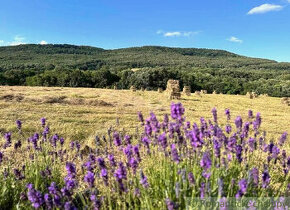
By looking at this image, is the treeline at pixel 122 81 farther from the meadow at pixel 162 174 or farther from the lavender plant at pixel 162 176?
the lavender plant at pixel 162 176

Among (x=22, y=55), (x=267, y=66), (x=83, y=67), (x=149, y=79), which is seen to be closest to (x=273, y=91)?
(x=149, y=79)

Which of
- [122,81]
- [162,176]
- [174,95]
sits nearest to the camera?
[162,176]

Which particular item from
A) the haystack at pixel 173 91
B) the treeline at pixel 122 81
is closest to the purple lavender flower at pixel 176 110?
the haystack at pixel 173 91

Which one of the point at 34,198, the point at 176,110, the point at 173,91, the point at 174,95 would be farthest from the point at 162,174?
the point at 173,91

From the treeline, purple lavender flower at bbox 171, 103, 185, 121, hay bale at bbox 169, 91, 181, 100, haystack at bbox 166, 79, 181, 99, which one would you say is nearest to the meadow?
purple lavender flower at bbox 171, 103, 185, 121

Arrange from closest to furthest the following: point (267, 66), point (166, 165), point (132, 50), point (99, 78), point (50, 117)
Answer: point (166, 165)
point (50, 117)
point (99, 78)
point (267, 66)
point (132, 50)

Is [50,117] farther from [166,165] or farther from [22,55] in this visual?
[22,55]

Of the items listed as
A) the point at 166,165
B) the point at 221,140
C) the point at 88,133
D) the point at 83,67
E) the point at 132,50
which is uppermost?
the point at 132,50

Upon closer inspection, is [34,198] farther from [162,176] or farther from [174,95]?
[174,95]

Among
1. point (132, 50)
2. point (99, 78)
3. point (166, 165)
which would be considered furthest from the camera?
point (132, 50)

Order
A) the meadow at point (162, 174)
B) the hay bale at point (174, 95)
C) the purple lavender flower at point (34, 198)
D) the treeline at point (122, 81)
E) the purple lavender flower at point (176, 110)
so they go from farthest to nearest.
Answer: the treeline at point (122, 81), the hay bale at point (174, 95), the purple lavender flower at point (176, 110), the meadow at point (162, 174), the purple lavender flower at point (34, 198)

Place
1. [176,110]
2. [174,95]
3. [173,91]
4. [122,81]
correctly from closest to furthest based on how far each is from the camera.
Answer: [176,110] < [174,95] < [173,91] < [122,81]

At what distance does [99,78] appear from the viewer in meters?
52.1

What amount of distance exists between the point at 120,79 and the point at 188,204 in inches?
2153
